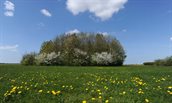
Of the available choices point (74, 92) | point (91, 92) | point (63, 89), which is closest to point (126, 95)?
point (91, 92)

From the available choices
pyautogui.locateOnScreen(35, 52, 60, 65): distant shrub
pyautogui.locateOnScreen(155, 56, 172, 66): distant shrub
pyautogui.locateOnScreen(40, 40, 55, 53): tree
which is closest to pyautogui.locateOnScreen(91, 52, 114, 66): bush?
pyautogui.locateOnScreen(35, 52, 60, 65): distant shrub

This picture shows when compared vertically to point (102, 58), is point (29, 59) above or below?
below

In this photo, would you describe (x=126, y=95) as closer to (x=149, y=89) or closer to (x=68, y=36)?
(x=149, y=89)

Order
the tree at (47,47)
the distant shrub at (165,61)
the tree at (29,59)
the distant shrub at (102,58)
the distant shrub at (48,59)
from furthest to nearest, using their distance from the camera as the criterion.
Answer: the tree at (47,47) → the tree at (29,59) → the distant shrub at (48,59) → the distant shrub at (102,58) → the distant shrub at (165,61)

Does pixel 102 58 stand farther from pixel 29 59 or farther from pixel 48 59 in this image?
pixel 29 59

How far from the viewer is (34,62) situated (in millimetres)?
59688

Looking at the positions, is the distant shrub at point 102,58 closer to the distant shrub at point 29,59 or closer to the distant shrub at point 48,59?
the distant shrub at point 48,59

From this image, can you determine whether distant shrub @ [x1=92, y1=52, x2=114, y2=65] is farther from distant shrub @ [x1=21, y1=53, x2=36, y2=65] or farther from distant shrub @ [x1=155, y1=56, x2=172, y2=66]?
distant shrub @ [x1=21, y1=53, x2=36, y2=65]

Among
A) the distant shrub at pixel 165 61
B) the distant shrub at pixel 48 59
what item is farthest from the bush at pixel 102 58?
the distant shrub at pixel 165 61

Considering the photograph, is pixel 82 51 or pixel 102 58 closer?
pixel 102 58

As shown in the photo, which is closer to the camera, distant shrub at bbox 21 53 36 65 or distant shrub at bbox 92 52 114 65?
distant shrub at bbox 92 52 114 65

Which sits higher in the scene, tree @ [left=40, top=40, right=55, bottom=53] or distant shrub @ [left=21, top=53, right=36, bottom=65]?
tree @ [left=40, top=40, right=55, bottom=53]

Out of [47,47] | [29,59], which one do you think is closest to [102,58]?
[47,47]

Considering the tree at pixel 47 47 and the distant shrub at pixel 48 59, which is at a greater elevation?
the tree at pixel 47 47
